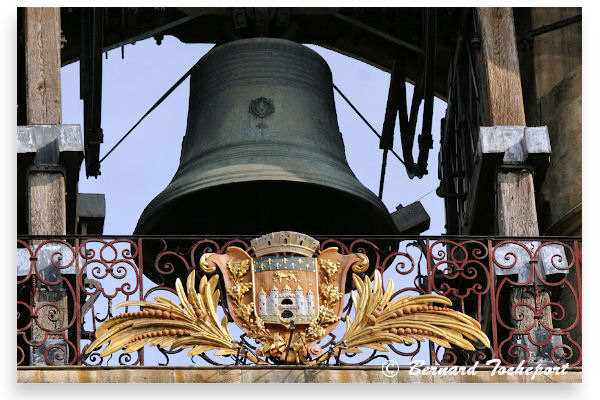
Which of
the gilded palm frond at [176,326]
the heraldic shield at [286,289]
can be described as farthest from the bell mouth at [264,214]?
the gilded palm frond at [176,326]

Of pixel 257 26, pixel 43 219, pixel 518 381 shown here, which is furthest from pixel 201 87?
pixel 518 381

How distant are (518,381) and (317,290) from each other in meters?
1.21

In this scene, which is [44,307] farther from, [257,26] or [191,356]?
[257,26]

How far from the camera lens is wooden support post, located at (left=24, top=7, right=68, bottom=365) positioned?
41.1 ft

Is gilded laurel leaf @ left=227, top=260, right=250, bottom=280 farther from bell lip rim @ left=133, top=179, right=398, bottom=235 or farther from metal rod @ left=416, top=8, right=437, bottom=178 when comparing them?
metal rod @ left=416, top=8, right=437, bottom=178

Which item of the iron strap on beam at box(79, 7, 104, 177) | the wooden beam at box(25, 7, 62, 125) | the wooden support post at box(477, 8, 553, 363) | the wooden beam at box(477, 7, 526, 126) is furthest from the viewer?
the iron strap on beam at box(79, 7, 104, 177)

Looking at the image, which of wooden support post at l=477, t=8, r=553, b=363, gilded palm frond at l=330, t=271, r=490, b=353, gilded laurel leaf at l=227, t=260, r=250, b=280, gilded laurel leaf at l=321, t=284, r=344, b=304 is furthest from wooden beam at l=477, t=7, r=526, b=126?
gilded laurel leaf at l=227, t=260, r=250, b=280

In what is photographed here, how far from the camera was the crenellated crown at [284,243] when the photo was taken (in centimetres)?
1264

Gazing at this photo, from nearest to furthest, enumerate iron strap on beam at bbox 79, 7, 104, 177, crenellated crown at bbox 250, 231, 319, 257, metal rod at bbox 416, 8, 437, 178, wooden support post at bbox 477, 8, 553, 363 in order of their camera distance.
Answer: crenellated crown at bbox 250, 231, 319, 257, wooden support post at bbox 477, 8, 553, 363, iron strap on beam at bbox 79, 7, 104, 177, metal rod at bbox 416, 8, 437, 178

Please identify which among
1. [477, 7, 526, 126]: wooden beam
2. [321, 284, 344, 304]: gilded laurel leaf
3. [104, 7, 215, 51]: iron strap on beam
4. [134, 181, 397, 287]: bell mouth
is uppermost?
[104, 7, 215, 51]: iron strap on beam

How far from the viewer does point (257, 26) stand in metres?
15.1

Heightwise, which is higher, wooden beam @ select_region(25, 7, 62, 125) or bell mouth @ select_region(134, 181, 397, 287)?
wooden beam @ select_region(25, 7, 62, 125)

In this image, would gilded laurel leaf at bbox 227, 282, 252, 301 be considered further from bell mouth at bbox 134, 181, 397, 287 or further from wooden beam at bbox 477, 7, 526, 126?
wooden beam at bbox 477, 7, 526, 126

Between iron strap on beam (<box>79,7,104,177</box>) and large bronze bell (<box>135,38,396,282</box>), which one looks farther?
iron strap on beam (<box>79,7,104,177</box>)
